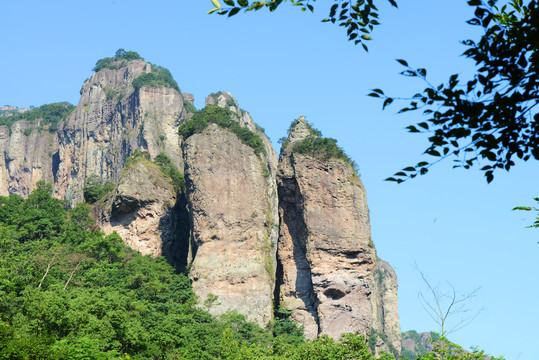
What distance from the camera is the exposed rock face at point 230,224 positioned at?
4119cm

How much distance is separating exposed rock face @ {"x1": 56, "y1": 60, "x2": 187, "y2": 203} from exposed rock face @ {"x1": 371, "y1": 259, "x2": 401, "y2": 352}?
110 feet

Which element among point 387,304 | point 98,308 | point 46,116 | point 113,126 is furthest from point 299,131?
point 46,116

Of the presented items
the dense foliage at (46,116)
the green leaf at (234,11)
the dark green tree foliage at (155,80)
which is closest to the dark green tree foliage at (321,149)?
the green leaf at (234,11)

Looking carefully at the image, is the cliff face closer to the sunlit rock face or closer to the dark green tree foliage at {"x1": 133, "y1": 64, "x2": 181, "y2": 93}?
the sunlit rock face

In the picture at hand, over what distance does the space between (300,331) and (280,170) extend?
36.5 ft

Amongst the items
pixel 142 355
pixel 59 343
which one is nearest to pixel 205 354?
pixel 142 355

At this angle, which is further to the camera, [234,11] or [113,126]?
[113,126]

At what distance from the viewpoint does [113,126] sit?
8700 centimetres

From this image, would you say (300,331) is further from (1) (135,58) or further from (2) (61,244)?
(1) (135,58)

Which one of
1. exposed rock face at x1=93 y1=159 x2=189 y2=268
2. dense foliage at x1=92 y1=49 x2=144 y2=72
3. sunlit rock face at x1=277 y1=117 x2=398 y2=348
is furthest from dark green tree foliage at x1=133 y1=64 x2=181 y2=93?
sunlit rock face at x1=277 y1=117 x2=398 y2=348

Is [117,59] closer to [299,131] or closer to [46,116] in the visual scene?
[46,116]

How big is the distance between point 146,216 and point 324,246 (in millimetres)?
13851

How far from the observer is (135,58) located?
94625mm

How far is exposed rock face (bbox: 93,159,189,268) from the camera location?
157 ft
